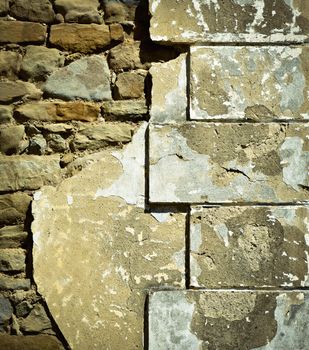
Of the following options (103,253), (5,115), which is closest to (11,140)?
(5,115)

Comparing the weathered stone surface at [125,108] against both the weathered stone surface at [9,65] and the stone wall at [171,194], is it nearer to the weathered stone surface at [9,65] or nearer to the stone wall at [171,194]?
the stone wall at [171,194]

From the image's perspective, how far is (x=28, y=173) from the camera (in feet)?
6.84

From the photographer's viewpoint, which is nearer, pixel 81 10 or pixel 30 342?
pixel 30 342

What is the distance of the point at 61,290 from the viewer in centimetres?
201

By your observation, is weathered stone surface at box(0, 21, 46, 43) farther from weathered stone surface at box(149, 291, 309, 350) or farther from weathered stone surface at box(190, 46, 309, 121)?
weathered stone surface at box(149, 291, 309, 350)

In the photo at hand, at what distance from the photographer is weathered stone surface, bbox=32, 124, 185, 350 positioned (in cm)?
200

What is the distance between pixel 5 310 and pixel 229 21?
138 centimetres

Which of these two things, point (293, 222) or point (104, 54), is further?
point (104, 54)

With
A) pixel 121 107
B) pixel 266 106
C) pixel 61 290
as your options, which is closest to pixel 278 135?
pixel 266 106

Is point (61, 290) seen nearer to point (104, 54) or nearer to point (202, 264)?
point (202, 264)

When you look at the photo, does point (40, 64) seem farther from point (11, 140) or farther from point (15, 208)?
point (15, 208)

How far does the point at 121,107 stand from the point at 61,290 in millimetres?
728

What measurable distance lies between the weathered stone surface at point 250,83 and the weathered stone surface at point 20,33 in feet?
2.04

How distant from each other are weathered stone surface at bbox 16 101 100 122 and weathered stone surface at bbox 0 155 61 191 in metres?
0.16
